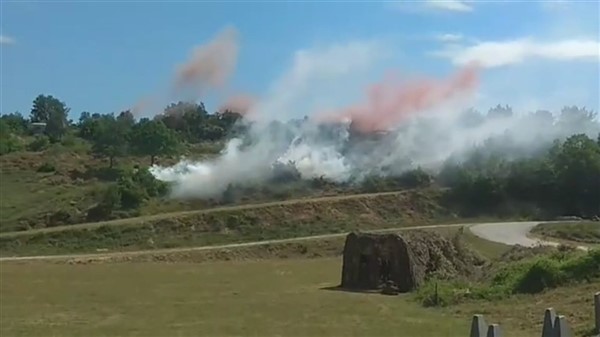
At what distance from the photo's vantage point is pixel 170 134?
102 m

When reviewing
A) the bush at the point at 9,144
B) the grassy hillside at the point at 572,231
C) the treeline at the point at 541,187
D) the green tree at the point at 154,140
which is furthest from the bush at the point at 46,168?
the grassy hillside at the point at 572,231

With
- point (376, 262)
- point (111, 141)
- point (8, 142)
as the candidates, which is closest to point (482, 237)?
point (376, 262)

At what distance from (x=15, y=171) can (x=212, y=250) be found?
132ft

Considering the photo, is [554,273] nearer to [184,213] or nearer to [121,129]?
[184,213]

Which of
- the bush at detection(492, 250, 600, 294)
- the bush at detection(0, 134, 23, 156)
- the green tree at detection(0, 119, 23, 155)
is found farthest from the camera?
the green tree at detection(0, 119, 23, 155)

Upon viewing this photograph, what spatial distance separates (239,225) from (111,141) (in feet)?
112

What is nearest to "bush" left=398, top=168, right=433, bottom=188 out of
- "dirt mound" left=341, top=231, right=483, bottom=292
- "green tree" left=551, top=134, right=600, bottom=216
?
"green tree" left=551, top=134, right=600, bottom=216

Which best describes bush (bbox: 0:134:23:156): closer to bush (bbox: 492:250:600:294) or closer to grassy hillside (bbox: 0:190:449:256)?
grassy hillside (bbox: 0:190:449:256)

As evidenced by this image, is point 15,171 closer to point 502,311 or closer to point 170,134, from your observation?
point 170,134

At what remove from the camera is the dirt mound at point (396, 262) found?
4162cm

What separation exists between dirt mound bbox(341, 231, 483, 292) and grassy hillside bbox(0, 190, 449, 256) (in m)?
27.7


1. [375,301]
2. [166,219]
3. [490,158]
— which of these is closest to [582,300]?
[375,301]

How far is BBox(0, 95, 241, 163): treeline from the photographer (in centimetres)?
10194

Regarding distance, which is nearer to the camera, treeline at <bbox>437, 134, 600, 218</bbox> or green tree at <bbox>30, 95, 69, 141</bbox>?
treeline at <bbox>437, 134, 600, 218</bbox>
